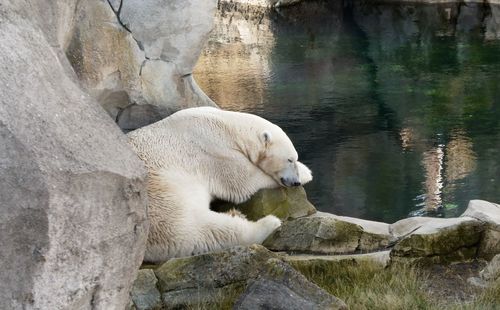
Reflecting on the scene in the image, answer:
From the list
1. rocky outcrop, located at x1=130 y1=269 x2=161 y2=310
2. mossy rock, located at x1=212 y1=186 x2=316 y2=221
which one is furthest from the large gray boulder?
mossy rock, located at x1=212 y1=186 x2=316 y2=221

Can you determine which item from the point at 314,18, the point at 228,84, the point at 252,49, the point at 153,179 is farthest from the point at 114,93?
the point at 314,18

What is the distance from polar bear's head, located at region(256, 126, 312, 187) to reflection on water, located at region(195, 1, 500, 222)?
7.24 feet

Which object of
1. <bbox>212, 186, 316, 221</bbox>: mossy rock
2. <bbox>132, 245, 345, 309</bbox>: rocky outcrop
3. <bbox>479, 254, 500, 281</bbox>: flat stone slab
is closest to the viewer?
<bbox>132, 245, 345, 309</bbox>: rocky outcrop

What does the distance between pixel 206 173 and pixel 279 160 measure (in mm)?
675

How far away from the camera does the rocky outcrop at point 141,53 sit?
9023 mm

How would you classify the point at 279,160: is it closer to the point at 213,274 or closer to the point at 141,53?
the point at 213,274

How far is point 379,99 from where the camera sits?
13.8 m

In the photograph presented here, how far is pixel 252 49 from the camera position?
19.2 m

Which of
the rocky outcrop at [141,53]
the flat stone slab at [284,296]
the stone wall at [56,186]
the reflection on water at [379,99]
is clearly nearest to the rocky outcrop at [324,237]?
the flat stone slab at [284,296]

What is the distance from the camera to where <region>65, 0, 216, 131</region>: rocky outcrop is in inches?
355

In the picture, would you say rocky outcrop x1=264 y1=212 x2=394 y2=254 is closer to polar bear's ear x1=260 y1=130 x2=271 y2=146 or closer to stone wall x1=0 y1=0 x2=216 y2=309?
polar bear's ear x1=260 y1=130 x2=271 y2=146

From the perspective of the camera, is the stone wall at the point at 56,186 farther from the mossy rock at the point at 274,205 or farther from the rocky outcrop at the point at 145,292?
the mossy rock at the point at 274,205

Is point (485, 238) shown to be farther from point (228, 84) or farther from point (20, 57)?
point (228, 84)

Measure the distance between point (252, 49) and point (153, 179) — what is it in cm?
1317
